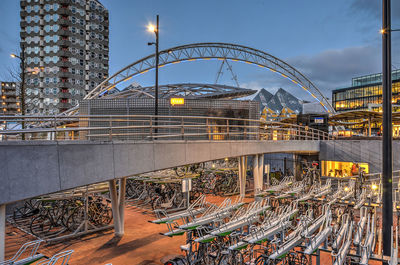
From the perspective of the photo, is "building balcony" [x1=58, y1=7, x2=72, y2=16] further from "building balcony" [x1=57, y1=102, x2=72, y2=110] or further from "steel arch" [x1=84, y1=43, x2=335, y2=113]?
"steel arch" [x1=84, y1=43, x2=335, y2=113]

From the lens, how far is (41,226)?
12.3 meters

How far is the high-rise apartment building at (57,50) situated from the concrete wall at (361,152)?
5263 centimetres

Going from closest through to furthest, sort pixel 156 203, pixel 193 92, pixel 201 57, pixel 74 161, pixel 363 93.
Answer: pixel 74 161, pixel 156 203, pixel 193 92, pixel 201 57, pixel 363 93

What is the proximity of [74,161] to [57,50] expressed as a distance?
61.3m

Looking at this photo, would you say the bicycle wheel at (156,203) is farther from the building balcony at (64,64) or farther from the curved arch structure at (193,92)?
the building balcony at (64,64)

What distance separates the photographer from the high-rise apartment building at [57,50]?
2331 inches

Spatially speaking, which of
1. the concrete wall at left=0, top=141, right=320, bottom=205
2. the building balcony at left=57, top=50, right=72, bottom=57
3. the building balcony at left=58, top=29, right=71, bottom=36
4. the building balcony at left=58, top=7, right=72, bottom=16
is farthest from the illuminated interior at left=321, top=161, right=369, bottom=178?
the building balcony at left=58, top=7, right=72, bottom=16

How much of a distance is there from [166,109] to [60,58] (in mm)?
46229

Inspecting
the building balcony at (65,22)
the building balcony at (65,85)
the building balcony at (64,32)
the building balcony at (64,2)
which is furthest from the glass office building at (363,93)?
the building balcony at (64,2)

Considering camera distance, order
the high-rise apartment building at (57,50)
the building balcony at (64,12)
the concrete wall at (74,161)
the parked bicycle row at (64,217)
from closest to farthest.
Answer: the concrete wall at (74,161) → the parked bicycle row at (64,217) → the high-rise apartment building at (57,50) → the building balcony at (64,12)

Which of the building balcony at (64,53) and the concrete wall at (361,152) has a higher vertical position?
the building balcony at (64,53)

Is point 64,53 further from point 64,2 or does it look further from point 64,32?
point 64,2

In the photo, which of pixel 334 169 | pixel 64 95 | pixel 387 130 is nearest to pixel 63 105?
pixel 64 95

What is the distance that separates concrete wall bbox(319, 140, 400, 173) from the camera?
20.1m
